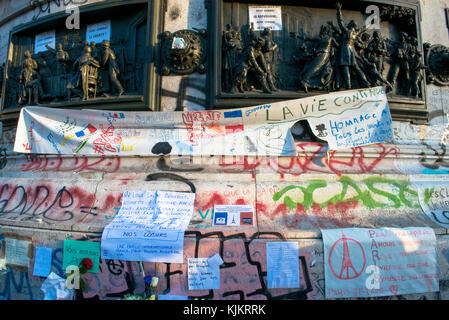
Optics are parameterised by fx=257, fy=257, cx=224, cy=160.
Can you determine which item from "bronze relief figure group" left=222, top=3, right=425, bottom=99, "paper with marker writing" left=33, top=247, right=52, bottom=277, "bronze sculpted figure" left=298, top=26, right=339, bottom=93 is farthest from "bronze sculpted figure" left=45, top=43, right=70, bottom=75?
"bronze sculpted figure" left=298, top=26, right=339, bottom=93

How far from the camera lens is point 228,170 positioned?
4621mm

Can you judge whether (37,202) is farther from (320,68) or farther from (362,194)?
(320,68)

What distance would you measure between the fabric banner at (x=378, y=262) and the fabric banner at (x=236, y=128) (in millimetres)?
1657

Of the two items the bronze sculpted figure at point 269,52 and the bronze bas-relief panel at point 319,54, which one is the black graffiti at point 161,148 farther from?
the bronze sculpted figure at point 269,52

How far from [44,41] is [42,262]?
5.51 metres

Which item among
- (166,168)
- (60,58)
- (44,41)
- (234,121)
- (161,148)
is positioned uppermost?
(44,41)

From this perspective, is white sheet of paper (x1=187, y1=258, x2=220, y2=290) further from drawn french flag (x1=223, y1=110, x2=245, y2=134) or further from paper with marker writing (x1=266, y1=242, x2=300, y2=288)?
drawn french flag (x1=223, y1=110, x2=245, y2=134)

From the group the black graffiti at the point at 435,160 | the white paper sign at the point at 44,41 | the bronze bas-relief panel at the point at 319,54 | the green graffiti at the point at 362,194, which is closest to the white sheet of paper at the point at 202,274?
the green graffiti at the point at 362,194

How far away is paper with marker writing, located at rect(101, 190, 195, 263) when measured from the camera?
362 centimetres

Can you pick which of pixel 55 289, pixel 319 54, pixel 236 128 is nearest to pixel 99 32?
pixel 236 128

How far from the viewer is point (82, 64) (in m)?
5.41

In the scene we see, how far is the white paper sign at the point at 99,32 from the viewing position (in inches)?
231

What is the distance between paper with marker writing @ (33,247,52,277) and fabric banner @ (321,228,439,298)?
13.5 feet

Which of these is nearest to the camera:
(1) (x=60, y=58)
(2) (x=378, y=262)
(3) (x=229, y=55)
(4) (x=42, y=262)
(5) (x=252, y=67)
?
(2) (x=378, y=262)
